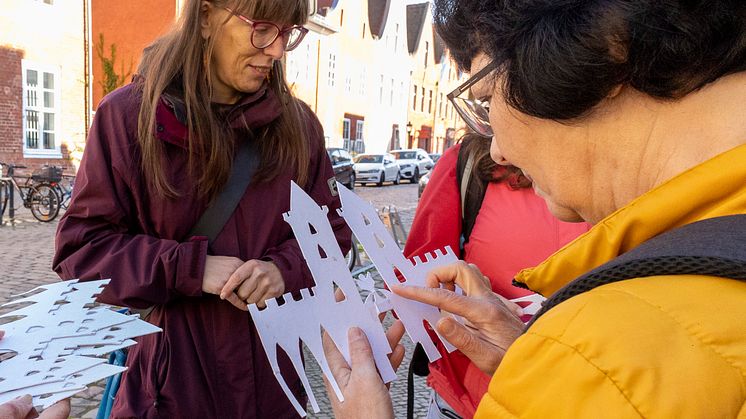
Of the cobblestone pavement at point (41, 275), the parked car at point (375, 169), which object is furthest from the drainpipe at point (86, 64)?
the parked car at point (375, 169)

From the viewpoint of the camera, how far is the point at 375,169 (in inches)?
842

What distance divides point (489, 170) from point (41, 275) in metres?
6.35

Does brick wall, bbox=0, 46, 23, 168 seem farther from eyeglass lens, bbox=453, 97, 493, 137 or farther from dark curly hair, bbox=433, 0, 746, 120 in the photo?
dark curly hair, bbox=433, 0, 746, 120

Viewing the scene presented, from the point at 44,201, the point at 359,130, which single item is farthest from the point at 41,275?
the point at 359,130

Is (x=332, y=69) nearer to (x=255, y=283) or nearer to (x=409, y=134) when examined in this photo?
(x=409, y=134)

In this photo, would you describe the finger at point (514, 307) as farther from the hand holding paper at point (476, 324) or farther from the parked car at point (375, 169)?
the parked car at point (375, 169)

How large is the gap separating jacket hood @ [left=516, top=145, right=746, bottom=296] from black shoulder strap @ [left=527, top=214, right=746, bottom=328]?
0.04m

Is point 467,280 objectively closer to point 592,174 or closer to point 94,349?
point 592,174

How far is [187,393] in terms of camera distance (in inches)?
64.3

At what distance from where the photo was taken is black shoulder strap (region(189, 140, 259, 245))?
1.73m

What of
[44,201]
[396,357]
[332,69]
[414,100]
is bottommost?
[44,201]

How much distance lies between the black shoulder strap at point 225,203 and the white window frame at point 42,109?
14.7m

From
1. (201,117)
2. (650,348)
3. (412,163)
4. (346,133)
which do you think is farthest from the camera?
(346,133)

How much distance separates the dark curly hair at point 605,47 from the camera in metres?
0.80
